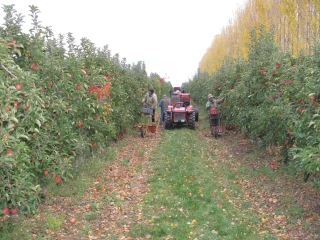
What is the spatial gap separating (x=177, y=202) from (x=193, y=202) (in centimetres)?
30

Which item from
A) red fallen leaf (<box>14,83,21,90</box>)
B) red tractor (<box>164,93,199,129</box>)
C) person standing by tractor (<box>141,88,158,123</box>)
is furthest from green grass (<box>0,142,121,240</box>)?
red tractor (<box>164,93,199,129</box>)

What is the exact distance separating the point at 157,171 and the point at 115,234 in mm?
3458

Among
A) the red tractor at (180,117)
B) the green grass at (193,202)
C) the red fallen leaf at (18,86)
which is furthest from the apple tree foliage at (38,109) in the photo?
the red tractor at (180,117)

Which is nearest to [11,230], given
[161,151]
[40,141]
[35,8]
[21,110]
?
[40,141]

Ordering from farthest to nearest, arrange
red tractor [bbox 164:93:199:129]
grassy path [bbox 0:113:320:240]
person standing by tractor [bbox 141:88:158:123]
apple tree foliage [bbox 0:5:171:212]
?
red tractor [bbox 164:93:199:129] → person standing by tractor [bbox 141:88:158:123] → grassy path [bbox 0:113:320:240] → apple tree foliage [bbox 0:5:171:212]

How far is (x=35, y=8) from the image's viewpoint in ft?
17.4

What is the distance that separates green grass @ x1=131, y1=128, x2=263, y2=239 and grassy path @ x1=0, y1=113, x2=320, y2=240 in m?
0.02

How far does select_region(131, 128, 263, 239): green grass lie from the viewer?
5.12m

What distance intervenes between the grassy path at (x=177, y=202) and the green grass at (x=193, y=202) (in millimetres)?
16

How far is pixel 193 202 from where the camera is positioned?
6.30 meters

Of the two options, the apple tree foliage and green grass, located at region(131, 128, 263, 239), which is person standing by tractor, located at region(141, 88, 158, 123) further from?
the apple tree foliage

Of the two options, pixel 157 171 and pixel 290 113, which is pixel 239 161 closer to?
pixel 157 171

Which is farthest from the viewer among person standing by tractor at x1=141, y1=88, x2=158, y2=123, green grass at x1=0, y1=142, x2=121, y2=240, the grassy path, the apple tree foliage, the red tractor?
the red tractor

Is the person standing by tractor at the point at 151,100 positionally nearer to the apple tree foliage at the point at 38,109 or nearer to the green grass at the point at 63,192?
the green grass at the point at 63,192
